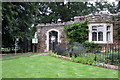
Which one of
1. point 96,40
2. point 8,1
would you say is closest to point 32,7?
point 8,1

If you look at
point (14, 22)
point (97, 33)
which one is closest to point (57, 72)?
point (97, 33)

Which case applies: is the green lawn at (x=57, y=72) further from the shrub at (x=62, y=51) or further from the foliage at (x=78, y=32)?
the foliage at (x=78, y=32)

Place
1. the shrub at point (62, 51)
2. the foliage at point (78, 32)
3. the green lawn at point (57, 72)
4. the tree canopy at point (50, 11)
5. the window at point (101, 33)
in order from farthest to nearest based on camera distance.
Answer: the tree canopy at point (50, 11)
the foliage at point (78, 32)
the window at point (101, 33)
the shrub at point (62, 51)
the green lawn at point (57, 72)

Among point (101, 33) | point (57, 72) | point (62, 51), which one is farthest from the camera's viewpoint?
point (101, 33)

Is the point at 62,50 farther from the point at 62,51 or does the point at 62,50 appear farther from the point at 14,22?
the point at 14,22

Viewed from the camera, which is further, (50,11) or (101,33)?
(50,11)

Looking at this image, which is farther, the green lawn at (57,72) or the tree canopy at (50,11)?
the tree canopy at (50,11)

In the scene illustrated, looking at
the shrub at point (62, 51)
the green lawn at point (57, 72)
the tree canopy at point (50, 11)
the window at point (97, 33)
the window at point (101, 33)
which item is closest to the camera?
the green lawn at point (57, 72)

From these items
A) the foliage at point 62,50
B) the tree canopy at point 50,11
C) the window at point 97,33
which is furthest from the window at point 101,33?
the tree canopy at point 50,11

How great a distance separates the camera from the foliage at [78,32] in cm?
1242

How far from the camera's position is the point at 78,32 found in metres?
12.6

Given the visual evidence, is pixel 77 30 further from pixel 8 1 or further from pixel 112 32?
pixel 8 1

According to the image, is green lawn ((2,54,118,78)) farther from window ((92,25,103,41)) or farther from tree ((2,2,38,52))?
tree ((2,2,38,52))

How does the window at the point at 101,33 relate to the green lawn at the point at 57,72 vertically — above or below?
above
